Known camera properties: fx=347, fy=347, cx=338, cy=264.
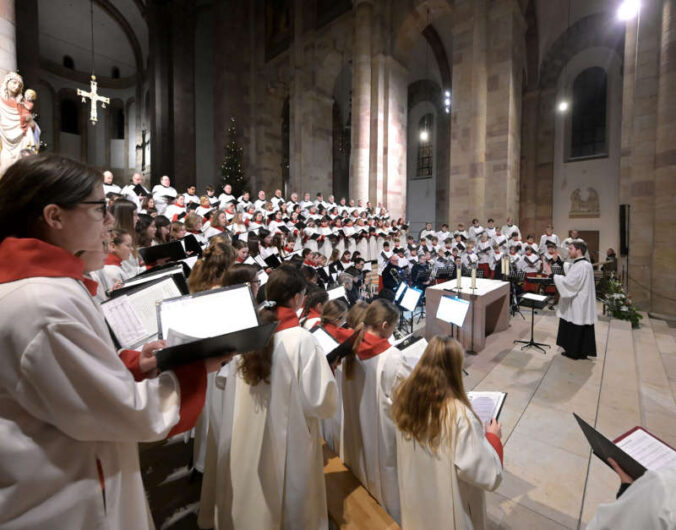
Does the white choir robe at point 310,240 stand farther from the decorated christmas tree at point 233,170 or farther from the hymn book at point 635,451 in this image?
the hymn book at point 635,451

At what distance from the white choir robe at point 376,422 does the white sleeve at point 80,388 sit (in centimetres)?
161

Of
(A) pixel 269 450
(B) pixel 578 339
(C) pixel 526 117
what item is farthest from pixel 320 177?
(A) pixel 269 450

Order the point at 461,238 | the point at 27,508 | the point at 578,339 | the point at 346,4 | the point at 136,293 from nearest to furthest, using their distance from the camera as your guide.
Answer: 1. the point at 27,508
2. the point at 136,293
3. the point at 578,339
4. the point at 461,238
5. the point at 346,4

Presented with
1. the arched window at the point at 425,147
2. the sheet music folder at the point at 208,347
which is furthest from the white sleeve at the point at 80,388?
the arched window at the point at 425,147

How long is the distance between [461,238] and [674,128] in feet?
19.2

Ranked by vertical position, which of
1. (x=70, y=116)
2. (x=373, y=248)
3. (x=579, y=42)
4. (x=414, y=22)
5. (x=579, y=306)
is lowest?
(x=579, y=306)

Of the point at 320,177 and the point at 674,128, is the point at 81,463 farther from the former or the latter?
the point at 320,177

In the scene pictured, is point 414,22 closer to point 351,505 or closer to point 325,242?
point 325,242

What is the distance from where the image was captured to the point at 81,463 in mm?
922

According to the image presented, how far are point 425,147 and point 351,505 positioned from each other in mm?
23483

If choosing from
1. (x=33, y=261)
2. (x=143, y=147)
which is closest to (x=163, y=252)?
(x=33, y=261)

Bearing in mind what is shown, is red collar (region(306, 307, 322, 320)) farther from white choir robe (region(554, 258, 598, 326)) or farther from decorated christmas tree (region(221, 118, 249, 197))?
decorated christmas tree (region(221, 118, 249, 197))

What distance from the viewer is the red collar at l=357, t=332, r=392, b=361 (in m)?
2.34

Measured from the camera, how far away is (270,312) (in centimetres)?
202
